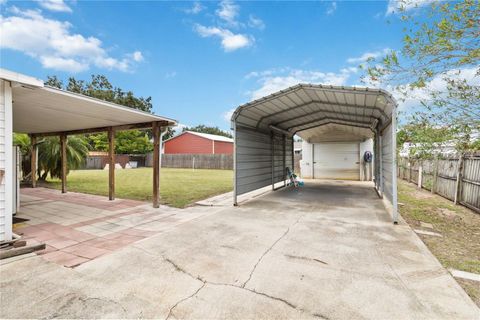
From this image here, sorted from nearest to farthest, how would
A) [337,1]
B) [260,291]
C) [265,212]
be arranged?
[260,291]
[265,212]
[337,1]

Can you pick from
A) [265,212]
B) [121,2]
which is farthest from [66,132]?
[265,212]

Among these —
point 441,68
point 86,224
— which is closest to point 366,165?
point 441,68

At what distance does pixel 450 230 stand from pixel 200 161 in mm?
20513

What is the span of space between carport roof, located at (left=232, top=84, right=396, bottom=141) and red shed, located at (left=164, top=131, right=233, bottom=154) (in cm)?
1734

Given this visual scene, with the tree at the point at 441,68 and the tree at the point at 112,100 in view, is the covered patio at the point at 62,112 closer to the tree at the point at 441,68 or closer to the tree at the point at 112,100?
the tree at the point at 441,68

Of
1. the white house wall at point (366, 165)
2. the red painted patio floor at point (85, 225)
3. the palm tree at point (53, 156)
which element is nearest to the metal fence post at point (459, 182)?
the white house wall at point (366, 165)

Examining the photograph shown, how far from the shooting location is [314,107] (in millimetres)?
7203

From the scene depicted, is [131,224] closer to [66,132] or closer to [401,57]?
[401,57]

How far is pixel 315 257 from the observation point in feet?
9.58

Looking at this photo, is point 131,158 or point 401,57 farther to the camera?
point 131,158

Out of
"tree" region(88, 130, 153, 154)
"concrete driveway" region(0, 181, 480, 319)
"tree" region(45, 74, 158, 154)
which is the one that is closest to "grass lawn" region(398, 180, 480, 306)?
"concrete driveway" region(0, 181, 480, 319)

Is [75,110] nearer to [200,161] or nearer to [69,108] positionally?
[69,108]

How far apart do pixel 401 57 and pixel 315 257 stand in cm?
301

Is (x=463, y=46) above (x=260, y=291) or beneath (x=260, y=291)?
above
